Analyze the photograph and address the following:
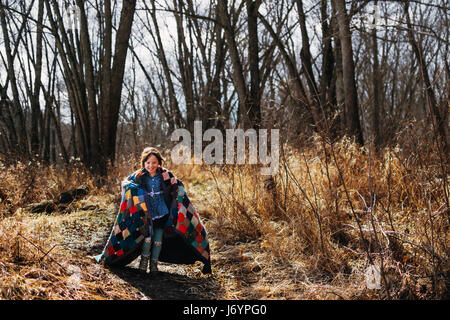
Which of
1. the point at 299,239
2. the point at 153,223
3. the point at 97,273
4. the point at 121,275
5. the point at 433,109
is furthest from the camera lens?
the point at 299,239

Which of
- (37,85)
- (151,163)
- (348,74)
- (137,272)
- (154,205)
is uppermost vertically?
(37,85)

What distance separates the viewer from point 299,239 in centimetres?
359

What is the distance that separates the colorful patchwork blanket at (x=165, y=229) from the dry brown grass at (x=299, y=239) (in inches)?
8.6

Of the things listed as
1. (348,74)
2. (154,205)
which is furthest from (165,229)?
(348,74)

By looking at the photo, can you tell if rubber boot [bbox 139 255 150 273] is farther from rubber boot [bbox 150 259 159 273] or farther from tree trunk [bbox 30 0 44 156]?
tree trunk [bbox 30 0 44 156]

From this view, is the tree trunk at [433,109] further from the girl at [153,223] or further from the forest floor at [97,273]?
the girl at [153,223]

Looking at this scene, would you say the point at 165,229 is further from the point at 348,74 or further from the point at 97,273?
the point at 348,74

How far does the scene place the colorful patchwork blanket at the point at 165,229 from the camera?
327 centimetres

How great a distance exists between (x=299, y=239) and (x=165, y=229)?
125cm

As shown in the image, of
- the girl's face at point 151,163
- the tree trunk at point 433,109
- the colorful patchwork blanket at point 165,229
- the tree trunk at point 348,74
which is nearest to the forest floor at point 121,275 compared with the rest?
the colorful patchwork blanket at point 165,229

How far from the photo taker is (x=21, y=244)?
9.38 feet

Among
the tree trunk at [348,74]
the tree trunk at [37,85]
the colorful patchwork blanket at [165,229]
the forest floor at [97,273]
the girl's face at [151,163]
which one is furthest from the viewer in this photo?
the tree trunk at [37,85]
